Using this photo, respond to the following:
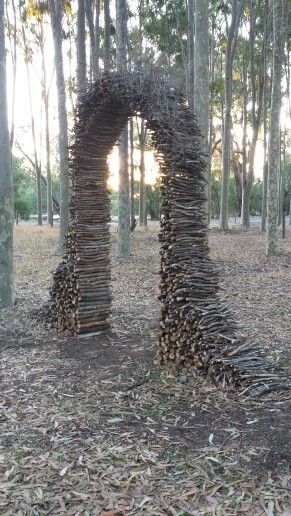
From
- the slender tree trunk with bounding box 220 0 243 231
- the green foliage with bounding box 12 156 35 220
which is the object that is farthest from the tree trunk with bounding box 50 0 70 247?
the green foliage with bounding box 12 156 35 220

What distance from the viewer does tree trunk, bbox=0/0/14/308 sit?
27.1 feet

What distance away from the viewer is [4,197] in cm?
827

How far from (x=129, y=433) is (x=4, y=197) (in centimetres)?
538

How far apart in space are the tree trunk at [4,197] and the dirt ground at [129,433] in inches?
52.1

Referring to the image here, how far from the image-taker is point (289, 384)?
4641 mm

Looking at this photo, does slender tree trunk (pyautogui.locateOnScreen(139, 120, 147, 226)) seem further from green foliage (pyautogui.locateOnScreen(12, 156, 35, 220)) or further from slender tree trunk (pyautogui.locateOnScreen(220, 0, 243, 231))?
green foliage (pyautogui.locateOnScreen(12, 156, 35, 220))

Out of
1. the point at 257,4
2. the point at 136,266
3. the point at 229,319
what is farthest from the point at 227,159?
the point at 229,319

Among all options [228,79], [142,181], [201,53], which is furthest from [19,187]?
[201,53]

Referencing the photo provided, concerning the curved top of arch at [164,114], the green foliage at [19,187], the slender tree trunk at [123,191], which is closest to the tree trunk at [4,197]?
the curved top of arch at [164,114]

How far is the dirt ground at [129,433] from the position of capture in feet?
10.3

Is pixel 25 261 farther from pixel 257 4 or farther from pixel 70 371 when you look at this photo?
pixel 257 4

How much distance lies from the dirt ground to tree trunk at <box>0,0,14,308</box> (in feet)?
4.34

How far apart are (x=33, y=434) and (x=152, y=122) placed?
3424 mm

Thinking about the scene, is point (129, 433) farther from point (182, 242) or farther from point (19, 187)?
point (19, 187)
